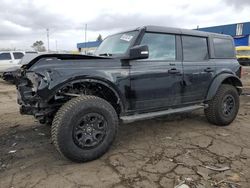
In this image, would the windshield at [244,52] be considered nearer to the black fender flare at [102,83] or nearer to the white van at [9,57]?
the white van at [9,57]

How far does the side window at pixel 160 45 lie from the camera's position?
489cm

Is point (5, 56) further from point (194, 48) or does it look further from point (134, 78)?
point (134, 78)

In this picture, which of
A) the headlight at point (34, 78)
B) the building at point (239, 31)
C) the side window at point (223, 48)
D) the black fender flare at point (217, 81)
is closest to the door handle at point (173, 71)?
the black fender flare at point (217, 81)

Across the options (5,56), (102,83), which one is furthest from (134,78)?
(5,56)

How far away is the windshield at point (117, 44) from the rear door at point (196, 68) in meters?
1.14

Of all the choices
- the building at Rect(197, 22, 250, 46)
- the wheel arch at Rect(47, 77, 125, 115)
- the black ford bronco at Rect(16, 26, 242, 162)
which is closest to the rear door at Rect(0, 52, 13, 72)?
the black ford bronco at Rect(16, 26, 242, 162)

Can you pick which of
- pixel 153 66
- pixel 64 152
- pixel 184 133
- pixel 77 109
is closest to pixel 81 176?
pixel 64 152

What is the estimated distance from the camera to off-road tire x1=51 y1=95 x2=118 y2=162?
380 centimetres

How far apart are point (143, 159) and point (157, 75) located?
55.2 inches

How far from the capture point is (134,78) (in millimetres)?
4535

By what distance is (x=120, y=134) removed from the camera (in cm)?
538

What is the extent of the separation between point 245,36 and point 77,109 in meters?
38.4

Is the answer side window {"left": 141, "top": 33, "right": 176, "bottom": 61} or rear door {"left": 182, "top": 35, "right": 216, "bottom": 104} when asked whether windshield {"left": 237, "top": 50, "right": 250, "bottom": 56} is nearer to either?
rear door {"left": 182, "top": 35, "right": 216, "bottom": 104}

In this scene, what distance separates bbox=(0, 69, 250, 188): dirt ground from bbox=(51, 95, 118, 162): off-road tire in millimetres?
161
